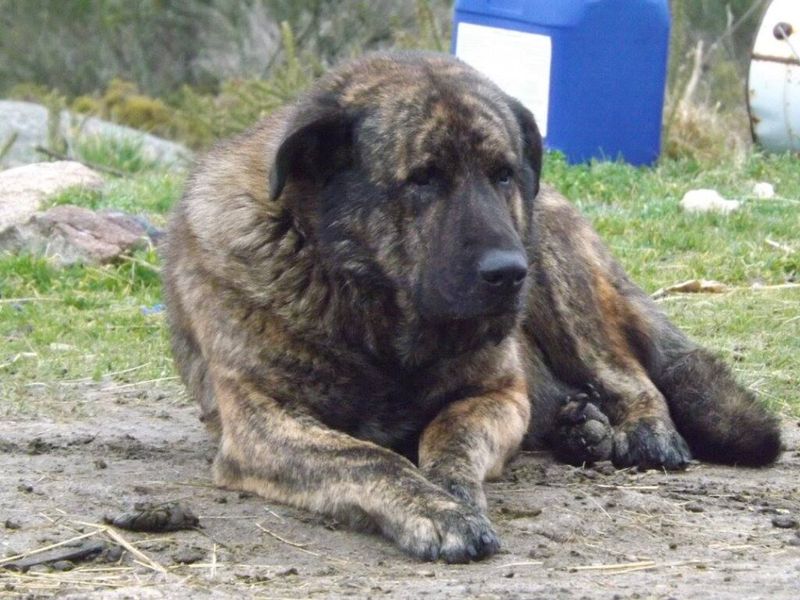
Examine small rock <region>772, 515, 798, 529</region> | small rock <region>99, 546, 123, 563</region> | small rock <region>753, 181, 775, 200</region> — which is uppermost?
small rock <region>753, 181, 775, 200</region>

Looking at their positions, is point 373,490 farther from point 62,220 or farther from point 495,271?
point 62,220

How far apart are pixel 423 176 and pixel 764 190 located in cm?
526

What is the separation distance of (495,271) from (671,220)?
4.64 m

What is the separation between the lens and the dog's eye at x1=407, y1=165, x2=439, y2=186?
4.14m

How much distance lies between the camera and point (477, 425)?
14.1ft

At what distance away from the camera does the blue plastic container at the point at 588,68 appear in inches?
389

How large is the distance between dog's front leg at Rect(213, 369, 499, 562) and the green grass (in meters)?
1.49

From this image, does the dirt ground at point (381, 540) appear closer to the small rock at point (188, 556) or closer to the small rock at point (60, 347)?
the small rock at point (188, 556)

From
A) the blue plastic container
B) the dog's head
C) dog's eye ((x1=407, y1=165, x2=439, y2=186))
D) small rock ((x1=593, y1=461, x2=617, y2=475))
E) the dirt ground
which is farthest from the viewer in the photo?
the blue plastic container

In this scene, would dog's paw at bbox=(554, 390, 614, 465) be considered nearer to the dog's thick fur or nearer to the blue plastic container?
the dog's thick fur

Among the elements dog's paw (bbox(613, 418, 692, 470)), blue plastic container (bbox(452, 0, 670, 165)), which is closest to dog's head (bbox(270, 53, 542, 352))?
dog's paw (bbox(613, 418, 692, 470))

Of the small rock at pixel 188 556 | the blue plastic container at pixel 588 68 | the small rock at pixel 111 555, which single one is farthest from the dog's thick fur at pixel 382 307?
the blue plastic container at pixel 588 68

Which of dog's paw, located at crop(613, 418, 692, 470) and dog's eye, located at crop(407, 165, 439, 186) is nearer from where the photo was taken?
dog's eye, located at crop(407, 165, 439, 186)

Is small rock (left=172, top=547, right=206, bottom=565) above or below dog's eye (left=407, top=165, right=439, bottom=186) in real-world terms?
below
